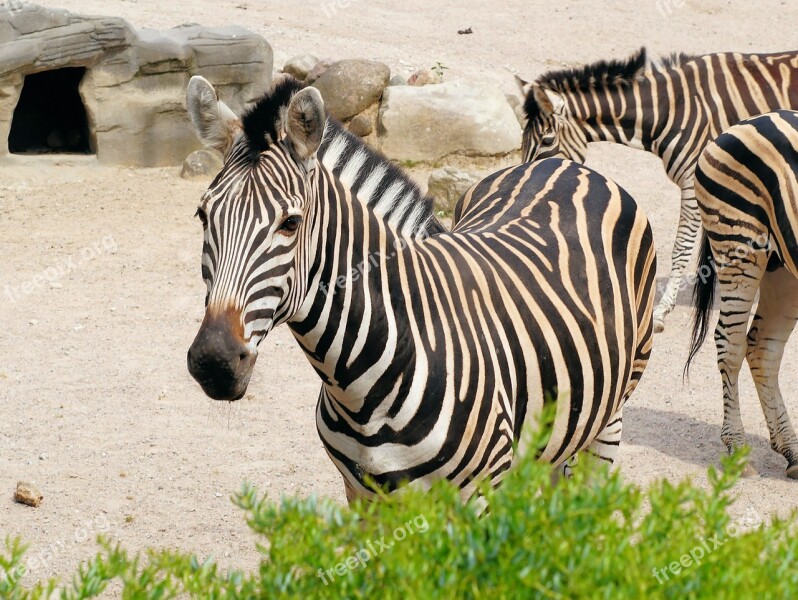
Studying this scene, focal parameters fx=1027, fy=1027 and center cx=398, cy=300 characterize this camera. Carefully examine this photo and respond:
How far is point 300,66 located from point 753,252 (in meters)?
7.89

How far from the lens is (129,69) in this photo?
427 inches

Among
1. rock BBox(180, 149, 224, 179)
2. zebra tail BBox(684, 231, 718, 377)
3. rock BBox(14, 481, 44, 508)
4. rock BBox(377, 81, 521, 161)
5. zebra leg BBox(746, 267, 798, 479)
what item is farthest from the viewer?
rock BBox(377, 81, 521, 161)

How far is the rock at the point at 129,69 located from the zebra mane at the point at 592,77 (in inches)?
144

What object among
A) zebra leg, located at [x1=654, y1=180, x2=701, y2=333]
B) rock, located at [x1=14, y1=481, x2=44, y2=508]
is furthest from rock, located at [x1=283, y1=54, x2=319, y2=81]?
rock, located at [x1=14, y1=481, x2=44, y2=508]

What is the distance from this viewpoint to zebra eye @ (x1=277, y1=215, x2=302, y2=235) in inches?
120

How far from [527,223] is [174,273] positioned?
17.2ft

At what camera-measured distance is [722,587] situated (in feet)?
6.17

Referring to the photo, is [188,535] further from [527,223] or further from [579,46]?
[579,46]

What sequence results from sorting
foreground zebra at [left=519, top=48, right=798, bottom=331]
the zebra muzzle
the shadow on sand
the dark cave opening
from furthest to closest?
the dark cave opening, foreground zebra at [left=519, top=48, right=798, bottom=331], the shadow on sand, the zebra muzzle

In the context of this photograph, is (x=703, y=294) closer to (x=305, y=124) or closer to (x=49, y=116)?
(x=305, y=124)

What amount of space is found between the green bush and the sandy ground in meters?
0.94

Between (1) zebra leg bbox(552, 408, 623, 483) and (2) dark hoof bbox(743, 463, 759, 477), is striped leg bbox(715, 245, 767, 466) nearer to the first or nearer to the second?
(2) dark hoof bbox(743, 463, 759, 477)

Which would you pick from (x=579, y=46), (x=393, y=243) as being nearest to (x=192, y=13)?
(x=579, y=46)

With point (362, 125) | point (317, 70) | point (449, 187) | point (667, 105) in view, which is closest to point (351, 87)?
point (362, 125)
